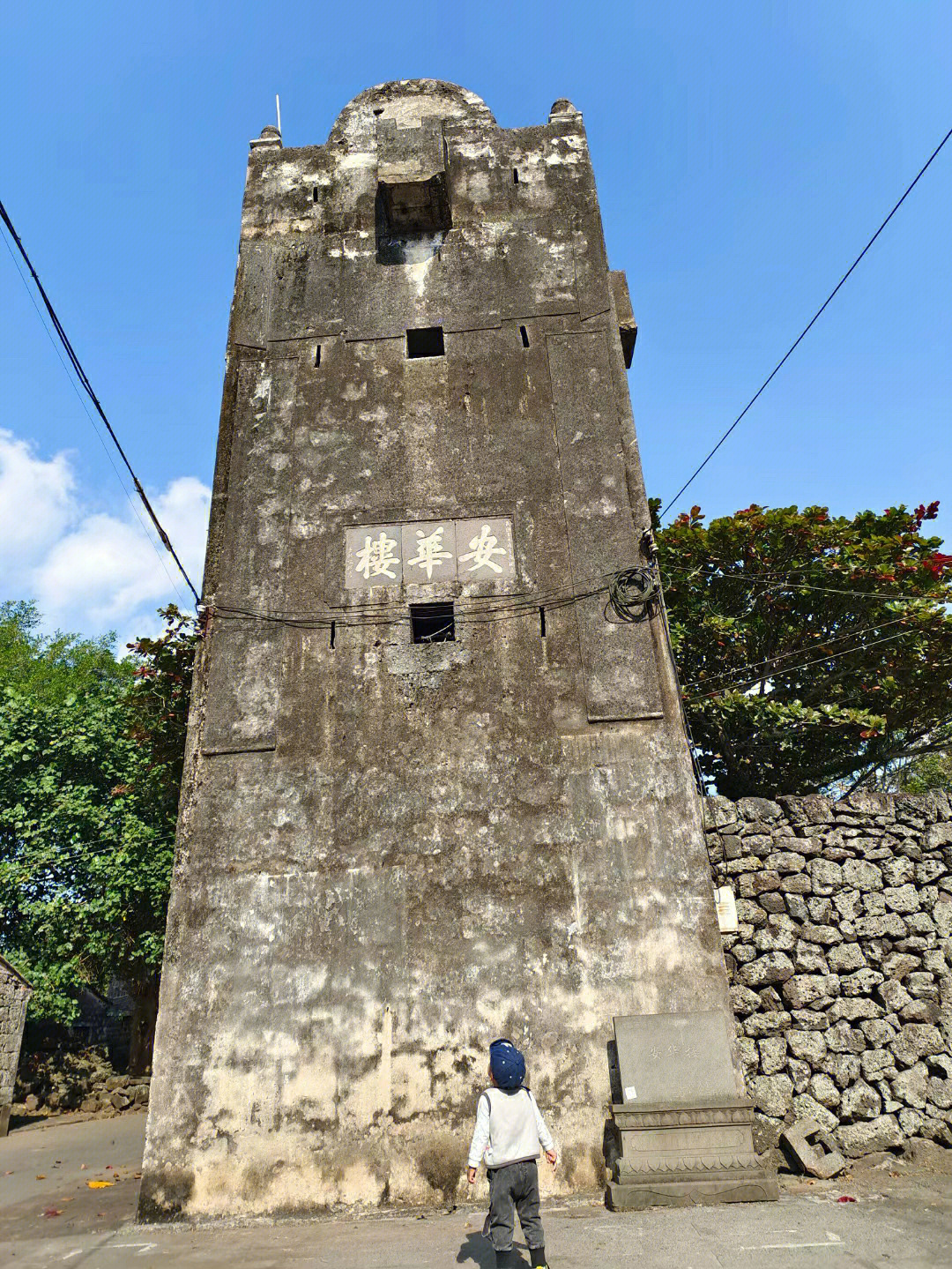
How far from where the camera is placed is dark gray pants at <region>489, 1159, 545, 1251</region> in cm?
470

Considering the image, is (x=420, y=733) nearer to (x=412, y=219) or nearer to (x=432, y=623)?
(x=432, y=623)

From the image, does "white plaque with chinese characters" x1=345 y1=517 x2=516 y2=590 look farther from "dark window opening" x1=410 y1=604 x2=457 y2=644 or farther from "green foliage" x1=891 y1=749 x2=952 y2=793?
"green foliage" x1=891 y1=749 x2=952 y2=793

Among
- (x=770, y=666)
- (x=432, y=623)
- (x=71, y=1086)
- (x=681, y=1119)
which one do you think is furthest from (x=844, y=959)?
(x=71, y=1086)

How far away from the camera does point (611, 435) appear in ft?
31.0

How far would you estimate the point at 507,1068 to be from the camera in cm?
502

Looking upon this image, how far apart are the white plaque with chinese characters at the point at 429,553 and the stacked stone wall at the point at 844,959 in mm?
3431

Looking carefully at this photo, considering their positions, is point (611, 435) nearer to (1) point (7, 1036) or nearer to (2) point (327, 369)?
(2) point (327, 369)

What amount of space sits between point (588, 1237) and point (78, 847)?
14054mm

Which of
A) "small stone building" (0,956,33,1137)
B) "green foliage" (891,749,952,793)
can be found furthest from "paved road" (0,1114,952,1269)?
"green foliage" (891,749,952,793)

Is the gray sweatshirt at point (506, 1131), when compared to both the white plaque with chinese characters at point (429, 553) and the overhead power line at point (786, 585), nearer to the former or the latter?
the white plaque with chinese characters at point (429, 553)

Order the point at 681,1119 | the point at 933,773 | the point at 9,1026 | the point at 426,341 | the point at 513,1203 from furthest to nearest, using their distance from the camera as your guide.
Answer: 1. the point at 933,773
2. the point at 9,1026
3. the point at 426,341
4. the point at 681,1119
5. the point at 513,1203

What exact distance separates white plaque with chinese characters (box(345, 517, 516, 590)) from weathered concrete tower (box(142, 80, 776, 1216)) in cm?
3

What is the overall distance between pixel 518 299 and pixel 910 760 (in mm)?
11960

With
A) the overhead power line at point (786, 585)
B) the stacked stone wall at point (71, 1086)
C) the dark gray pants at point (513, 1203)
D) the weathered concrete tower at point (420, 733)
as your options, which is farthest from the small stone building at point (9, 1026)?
the overhead power line at point (786, 585)
